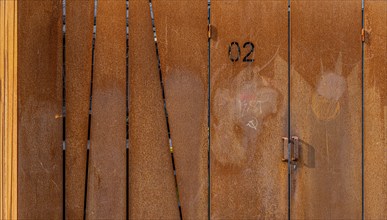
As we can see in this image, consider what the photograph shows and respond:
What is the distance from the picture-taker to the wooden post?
2.43 m

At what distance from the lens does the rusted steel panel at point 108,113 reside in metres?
2.62

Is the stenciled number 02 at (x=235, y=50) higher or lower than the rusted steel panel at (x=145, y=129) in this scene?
higher

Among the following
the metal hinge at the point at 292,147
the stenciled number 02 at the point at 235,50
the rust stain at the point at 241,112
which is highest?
the stenciled number 02 at the point at 235,50

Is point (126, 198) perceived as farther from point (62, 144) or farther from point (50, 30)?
point (50, 30)

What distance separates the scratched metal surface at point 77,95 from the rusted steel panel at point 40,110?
0.19 feet

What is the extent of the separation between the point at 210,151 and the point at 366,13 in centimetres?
150

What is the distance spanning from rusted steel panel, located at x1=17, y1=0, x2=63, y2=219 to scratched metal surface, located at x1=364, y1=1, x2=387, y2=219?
216 cm

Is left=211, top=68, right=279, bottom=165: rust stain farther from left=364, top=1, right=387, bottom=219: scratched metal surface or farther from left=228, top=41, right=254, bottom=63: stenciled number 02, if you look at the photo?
left=364, top=1, right=387, bottom=219: scratched metal surface

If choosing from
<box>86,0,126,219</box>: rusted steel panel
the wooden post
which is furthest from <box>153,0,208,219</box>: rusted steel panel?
the wooden post

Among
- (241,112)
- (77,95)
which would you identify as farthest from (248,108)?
(77,95)

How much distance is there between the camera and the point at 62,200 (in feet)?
8.48

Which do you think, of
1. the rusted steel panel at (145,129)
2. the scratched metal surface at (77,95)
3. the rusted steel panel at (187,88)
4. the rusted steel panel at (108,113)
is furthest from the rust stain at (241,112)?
the scratched metal surface at (77,95)

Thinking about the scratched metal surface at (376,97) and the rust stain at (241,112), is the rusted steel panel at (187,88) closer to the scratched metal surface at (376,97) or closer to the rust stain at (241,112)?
the rust stain at (241,112)

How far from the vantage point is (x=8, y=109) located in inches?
96.7
